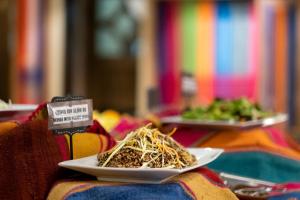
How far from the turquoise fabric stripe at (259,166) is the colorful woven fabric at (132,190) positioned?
62 cm

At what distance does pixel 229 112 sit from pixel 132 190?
107cm

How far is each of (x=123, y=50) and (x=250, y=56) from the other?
4.47 feet

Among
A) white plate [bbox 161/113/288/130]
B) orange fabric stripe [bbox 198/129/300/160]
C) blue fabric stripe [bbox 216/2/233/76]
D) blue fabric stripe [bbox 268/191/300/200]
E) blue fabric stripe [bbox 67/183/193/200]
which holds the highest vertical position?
blue fabric stripe [bbox 216/2/233/76]

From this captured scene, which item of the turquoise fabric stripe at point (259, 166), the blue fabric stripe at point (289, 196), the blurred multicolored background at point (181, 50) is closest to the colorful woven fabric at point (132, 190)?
the blue fabric stripe at point (289, 196)

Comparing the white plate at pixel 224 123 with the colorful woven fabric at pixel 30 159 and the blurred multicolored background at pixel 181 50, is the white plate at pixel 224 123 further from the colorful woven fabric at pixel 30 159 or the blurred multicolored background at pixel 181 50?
the blurred multicolored background at pixel 181 50

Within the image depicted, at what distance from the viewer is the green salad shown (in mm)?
1965

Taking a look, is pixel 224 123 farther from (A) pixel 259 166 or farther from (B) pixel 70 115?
(B) pixel 70 115

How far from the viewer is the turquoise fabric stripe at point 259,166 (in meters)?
1.70

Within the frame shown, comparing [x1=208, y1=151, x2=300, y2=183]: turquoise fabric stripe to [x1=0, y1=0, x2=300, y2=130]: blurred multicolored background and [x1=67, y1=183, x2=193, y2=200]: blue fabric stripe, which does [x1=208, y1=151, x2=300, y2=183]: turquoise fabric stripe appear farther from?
[x1=0, y1=0, x2=300, y2=130]: blurred multicolored background

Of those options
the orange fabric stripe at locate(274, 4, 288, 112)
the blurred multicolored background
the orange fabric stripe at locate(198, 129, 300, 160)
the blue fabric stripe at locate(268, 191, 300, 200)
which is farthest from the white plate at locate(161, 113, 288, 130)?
the orange fabric stripe at locate(274, 4, 288, 112)

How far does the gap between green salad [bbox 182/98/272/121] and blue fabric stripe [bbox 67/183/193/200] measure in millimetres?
944

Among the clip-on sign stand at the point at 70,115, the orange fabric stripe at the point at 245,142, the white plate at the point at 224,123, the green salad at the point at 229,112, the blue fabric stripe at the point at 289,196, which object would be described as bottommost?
the blue fabric stripe at the point at 289,196

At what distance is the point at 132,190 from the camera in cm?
99

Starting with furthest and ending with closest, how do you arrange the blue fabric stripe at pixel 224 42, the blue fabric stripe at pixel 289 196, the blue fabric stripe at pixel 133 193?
the blue fabric stripe at pixel 224 42 → the blue fabric stripe at pixel 289 196 → the blue fabric stripe at pixel 133 193
